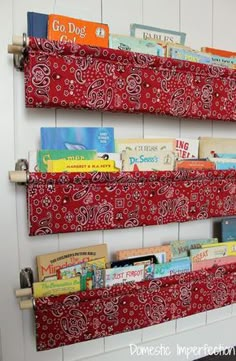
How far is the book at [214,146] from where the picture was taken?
87cm

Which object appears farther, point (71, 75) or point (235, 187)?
point (235, 187)

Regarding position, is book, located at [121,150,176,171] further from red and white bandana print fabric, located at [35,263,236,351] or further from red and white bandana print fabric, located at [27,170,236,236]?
red and white bandana print fabric, located at [35,263,236,351]

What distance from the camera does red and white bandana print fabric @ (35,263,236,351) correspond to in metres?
0.69

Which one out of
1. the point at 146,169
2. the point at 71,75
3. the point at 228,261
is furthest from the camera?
the point at 228,261

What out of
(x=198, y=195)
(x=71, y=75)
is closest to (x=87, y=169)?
(x=71, y=75)

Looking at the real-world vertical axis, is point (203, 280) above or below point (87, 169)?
below

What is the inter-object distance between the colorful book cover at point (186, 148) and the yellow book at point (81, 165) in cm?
21

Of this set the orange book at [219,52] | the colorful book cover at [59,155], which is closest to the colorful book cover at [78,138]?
the colorful book cover at [59,155]

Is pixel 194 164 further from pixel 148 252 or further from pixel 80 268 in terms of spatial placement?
pixel 80 268

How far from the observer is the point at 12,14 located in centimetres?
68

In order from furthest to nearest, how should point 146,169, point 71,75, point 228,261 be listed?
point 228,261 < point 146,169 < point 71,75

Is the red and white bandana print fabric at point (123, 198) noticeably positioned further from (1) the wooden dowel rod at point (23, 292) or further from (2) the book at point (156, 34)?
(2) the book at point (156, 34)

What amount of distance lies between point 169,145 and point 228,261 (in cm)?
40

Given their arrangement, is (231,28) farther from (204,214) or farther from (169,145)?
(204,214)
